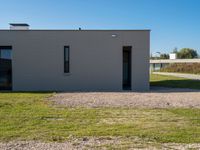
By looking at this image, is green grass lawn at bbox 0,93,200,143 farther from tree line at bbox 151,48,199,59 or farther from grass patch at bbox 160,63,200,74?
tree line at bbox 151,48,199,59

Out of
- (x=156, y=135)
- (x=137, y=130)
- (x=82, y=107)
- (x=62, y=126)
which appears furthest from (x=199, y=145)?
(x=82, y=107)

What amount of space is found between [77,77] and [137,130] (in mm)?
14107

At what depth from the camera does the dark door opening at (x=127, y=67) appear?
23.0 meters

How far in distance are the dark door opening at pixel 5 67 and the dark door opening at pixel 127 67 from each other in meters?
7.67

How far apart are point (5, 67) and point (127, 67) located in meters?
8.37

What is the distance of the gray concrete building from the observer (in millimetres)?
21953

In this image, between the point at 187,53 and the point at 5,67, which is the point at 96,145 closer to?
the point at 5,67

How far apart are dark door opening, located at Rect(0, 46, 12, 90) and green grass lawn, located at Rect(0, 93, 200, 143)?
1020 cm

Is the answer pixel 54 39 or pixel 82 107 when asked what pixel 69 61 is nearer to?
pixel 54 39

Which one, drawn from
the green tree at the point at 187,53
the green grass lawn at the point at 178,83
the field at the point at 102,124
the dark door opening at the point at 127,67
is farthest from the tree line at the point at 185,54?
the field at the point at 102,124

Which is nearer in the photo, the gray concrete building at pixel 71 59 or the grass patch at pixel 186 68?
the gray concrete building at pixel 71 59

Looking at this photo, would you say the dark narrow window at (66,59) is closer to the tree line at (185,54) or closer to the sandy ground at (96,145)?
the sandy ground at (96,145)

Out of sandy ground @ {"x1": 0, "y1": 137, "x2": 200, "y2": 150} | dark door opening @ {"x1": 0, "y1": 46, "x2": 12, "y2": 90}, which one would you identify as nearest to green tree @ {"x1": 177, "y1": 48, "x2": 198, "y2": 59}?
dark door opening @ {"x1": 0, "y1": 46, "x2": 12, "y2": 90}

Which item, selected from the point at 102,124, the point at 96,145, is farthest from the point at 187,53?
the point at 96,145
